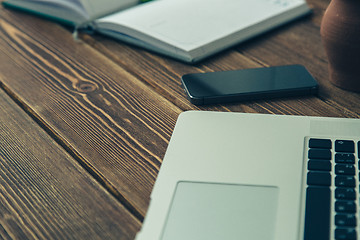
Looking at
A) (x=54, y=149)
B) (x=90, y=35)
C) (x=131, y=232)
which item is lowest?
(x=131, y=232)

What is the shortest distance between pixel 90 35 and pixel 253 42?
0.35m

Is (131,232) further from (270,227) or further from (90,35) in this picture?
(90,35)

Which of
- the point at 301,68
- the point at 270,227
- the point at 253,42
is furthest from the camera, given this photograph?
the point at 253,42

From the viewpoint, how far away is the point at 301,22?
3.21 ft

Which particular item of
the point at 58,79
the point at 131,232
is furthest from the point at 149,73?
the point at 131,232

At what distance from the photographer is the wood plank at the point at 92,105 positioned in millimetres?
617

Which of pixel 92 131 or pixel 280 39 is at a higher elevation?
pixel 280 39

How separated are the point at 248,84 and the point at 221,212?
295 mm

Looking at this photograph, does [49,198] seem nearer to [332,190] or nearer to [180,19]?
[332,190]

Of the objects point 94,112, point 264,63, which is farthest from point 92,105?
point 264,63

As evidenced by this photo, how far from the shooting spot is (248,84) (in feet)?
2.46

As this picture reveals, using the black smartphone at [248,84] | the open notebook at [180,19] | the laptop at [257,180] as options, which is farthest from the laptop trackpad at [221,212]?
the open notebook at [180,19]

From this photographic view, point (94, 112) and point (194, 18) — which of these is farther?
point (194, 18)

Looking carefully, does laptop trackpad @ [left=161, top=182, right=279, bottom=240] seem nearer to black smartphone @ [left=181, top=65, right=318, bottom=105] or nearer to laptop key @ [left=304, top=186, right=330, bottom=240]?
laptop key @ [left=304, top=186, right=330, bottom=240]
